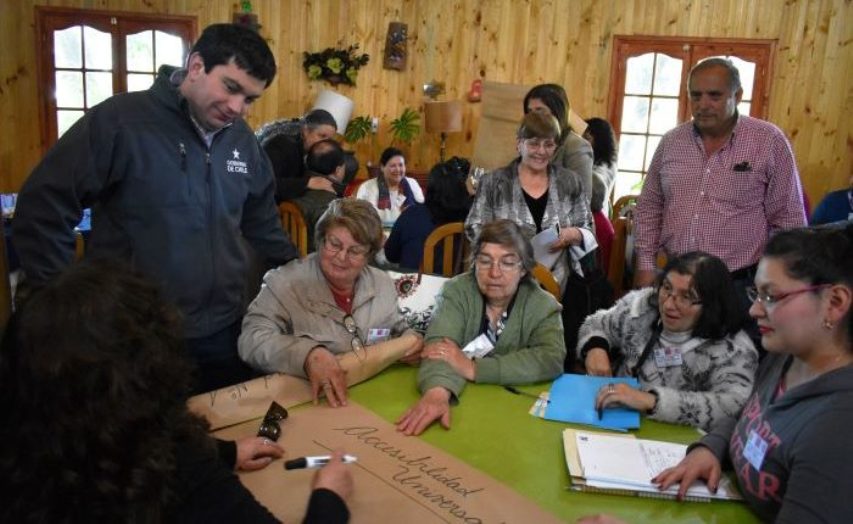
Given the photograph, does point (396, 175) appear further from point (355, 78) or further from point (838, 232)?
point (838, 232)

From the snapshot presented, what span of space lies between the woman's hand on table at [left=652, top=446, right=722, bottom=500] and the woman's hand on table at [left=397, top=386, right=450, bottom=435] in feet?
1.53

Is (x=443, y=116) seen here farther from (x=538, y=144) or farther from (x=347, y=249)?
(x=347, y=249)

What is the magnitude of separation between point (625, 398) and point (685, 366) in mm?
323

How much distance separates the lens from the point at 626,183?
22.2 feet

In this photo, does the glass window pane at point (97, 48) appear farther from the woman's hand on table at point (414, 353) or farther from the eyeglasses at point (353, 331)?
the woman's hand on table at point (414, 353)

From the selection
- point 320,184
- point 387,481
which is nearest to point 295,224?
point 320,184

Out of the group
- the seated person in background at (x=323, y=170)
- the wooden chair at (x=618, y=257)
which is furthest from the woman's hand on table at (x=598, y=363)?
the seated person in background at (x=323, y=170)

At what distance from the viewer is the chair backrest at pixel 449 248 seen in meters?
2.93

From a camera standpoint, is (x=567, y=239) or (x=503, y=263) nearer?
(x=503, y=263)

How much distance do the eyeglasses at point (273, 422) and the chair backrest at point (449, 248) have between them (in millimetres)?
1349

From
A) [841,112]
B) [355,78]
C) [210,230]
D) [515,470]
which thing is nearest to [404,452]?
[515,470]

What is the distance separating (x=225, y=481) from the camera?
1090mm

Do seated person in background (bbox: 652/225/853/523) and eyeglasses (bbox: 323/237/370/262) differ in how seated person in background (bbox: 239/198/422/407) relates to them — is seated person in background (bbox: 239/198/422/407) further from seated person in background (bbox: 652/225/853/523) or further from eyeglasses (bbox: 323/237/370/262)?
seated person in background (bbox: 652/225/853/523)

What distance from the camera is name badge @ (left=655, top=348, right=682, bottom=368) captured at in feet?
6.17
